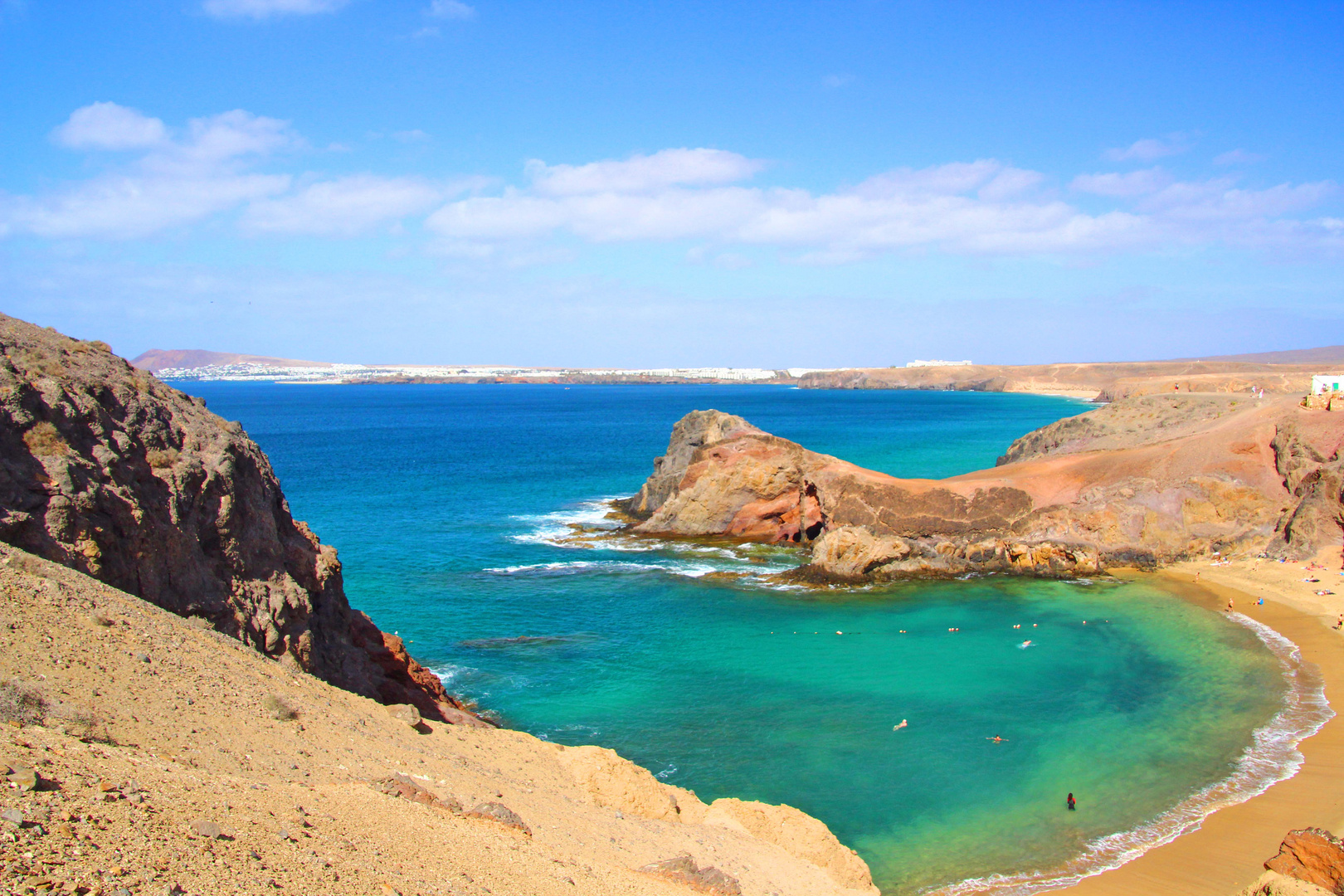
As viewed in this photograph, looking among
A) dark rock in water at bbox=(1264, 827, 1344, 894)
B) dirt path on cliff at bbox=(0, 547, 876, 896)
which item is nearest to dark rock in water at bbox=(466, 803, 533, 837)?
dirt path on cliff at bbox=(0, 547, 876, 896)

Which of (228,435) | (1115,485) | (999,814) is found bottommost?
(999,814)

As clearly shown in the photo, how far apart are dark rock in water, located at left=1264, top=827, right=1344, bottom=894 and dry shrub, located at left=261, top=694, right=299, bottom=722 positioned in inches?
668

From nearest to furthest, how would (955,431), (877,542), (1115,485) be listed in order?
(877,542), (1115,485), (955,431)

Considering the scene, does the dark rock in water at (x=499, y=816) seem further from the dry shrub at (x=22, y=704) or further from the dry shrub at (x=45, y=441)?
the dry shrub at (x=45, y=441)

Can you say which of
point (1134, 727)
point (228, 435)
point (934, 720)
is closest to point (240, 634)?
point (228, 435)

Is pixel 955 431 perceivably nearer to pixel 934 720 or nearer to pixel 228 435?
pixel 934 720

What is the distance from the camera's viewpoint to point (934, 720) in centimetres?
2683

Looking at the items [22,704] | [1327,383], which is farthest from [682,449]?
[22,704]

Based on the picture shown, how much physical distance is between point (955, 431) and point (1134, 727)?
105849 mm

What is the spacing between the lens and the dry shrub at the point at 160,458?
16.5 m

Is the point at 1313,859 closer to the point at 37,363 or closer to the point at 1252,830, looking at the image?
the point at 1252,830

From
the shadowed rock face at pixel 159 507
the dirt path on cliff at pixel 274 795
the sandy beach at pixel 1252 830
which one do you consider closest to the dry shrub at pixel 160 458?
the shadowed rock face at pixel 159 507

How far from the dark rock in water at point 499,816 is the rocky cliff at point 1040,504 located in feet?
110

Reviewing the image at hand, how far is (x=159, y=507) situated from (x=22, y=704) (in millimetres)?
7565
